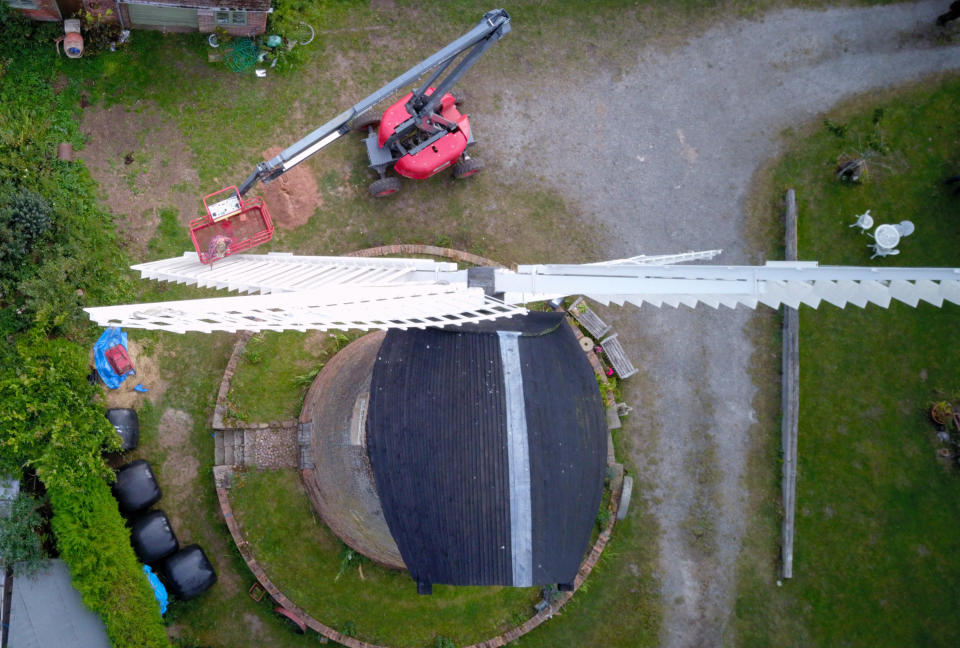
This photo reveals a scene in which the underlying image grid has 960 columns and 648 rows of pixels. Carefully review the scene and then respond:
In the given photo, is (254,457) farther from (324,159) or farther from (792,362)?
(792,362)

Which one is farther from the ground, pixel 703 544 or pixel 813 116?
pixel 813 116

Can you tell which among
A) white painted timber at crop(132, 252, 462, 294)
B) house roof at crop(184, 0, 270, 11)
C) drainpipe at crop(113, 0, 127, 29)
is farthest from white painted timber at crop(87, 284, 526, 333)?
drainpipe at crop(113, 0, 127, 29)

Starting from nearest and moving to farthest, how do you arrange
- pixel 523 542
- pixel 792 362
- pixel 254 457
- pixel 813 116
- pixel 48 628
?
pixel 523 542, pixel 48 628, pixel 254 457, pixel 792 362, pixel 813 116

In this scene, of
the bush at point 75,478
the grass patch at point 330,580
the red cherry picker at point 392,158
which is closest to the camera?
the bush at point 75,478

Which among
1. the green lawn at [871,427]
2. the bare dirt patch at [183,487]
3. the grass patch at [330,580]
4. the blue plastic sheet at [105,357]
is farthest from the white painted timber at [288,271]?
the green lawn at [871,427]

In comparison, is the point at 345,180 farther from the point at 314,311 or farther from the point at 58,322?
the point at 314,311

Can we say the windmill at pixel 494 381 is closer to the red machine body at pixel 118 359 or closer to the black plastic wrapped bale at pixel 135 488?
the red machine body at pixel 118 359

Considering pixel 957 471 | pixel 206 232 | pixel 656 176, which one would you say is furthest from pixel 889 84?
pixel 206 232
